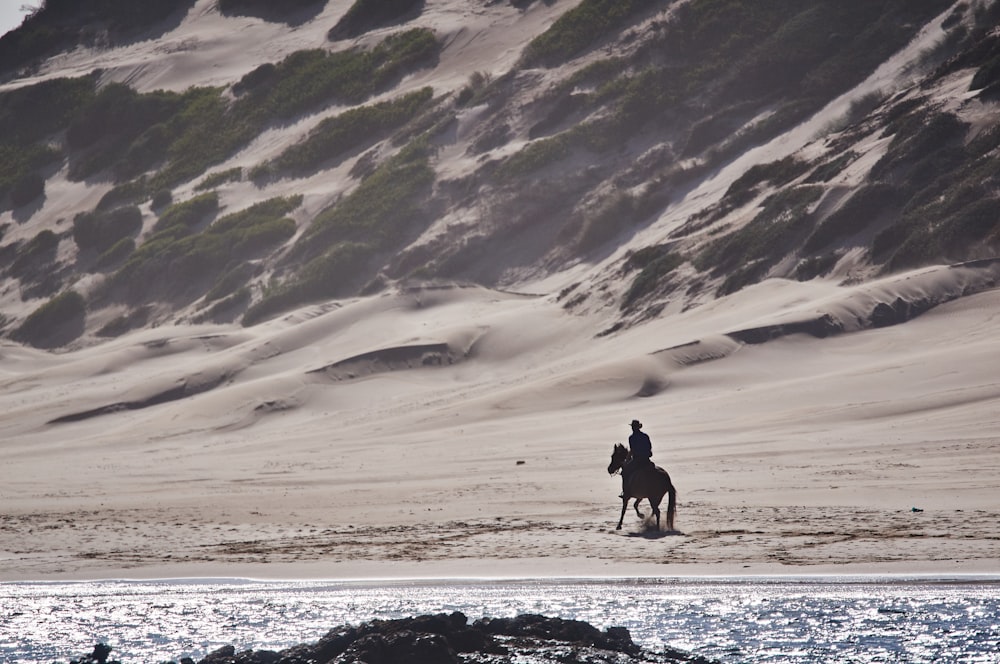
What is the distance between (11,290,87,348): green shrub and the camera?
150 ft

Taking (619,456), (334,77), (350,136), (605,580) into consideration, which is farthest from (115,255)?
(605,580)

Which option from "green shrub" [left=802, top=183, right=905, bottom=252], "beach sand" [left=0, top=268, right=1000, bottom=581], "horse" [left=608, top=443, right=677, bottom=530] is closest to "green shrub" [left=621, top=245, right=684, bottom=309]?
"beach sand" [left=0, top=268, right=1000, bottom=581]

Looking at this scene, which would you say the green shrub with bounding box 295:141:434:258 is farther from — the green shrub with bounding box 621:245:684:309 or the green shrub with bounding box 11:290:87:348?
the green shrub with bounding box 621:245:684:309

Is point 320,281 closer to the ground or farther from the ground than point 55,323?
farther from the ground

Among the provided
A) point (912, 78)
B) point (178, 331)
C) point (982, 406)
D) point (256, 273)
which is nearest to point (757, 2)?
point (912, 78)

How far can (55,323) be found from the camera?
4616 centimetres

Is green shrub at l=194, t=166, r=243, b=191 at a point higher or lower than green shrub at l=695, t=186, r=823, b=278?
higher

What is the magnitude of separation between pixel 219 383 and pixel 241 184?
23.4 m

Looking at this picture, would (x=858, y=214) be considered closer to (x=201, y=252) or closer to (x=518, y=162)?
(x=518, y=162)

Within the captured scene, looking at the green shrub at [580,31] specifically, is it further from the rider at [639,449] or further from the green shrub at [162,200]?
the rider at [639,449]

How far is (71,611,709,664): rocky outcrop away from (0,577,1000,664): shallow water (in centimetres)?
47

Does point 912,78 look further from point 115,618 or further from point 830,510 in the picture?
point 115,618

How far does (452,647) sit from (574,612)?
1.71 metres

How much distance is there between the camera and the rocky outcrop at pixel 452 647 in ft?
30.4
